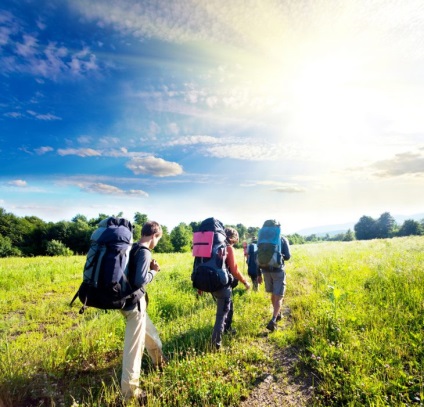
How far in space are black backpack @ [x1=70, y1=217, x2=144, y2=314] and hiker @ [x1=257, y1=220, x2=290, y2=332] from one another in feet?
10.9

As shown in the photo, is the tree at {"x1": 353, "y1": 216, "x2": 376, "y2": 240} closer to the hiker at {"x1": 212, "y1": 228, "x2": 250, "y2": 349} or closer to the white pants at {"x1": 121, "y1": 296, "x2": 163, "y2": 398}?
the hiker at {"x1": 212, "y1": 228, "x2": 250, "y2": 349}

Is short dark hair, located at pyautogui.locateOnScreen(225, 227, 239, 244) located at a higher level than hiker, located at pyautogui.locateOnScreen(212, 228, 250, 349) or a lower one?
higher

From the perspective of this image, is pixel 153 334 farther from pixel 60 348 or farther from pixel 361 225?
pixel 361 225

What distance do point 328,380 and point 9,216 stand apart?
88.4 meters

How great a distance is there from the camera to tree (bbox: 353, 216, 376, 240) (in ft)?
341

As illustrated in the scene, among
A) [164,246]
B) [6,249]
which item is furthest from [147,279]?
[6,249]

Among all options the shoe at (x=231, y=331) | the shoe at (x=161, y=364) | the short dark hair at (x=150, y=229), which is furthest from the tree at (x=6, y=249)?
the short dark hair at (x=150, y=229)

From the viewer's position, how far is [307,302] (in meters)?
6.89

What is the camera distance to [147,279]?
383 cm

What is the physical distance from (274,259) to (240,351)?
214 cm

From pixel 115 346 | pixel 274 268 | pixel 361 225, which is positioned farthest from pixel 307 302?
pixel 361 225

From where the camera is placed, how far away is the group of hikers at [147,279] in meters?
3.65

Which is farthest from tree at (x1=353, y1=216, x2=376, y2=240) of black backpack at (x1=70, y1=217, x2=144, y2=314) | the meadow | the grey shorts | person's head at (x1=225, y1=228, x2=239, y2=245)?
black backpack at (x1=70, y1=217, x2=144, y2=314)

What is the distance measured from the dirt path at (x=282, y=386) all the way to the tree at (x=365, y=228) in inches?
4660
